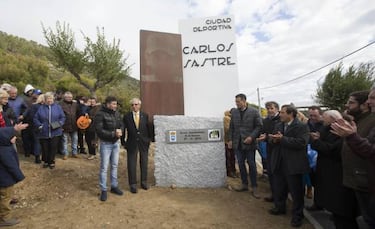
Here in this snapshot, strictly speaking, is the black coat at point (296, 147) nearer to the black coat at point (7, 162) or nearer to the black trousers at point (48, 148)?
the black coat at point (7, 162)

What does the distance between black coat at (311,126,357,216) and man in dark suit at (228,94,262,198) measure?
5.21 feet

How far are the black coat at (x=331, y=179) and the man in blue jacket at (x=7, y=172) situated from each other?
393cm

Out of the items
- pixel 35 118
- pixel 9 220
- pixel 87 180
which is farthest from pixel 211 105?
pixel 9 220

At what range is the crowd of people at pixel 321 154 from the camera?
269cm

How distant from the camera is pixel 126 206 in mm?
4512

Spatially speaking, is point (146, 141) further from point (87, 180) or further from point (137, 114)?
point (87, 180)

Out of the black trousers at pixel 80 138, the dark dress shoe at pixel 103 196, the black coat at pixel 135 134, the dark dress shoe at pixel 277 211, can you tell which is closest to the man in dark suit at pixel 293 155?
the dark dress shoe at pixel 277 211

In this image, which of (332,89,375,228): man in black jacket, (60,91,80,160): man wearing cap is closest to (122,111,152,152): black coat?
(60,91,80,160): man wearing cap

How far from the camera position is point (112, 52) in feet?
50.5

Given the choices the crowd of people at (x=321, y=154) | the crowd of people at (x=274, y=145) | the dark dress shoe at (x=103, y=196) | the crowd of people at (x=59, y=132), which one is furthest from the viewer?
the dark dress shoe at (x=103, y=196)

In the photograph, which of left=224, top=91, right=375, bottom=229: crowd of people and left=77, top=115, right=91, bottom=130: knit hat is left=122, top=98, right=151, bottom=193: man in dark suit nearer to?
left=224, top=91, right=375, bottom=229: crowd of people

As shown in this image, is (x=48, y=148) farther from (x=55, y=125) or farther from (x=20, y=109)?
(x=20, y=109)

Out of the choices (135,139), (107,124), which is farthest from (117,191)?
(107,124)

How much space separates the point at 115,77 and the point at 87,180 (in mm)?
10961
